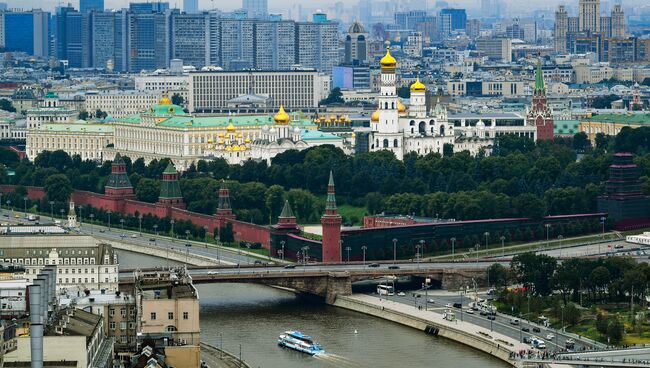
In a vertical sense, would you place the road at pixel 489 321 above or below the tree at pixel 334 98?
below

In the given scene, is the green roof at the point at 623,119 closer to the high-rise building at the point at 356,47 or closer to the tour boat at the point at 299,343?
the tour boat at the point at 299,343

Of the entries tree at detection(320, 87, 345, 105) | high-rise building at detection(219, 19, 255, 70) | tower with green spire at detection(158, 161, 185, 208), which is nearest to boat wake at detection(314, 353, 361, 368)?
tower with green spire at detection(158, 161, 185, 208)

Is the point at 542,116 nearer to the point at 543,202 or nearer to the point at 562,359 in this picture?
the point at 543,202

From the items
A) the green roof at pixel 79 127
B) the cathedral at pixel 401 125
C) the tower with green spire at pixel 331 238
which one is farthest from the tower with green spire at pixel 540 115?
the tower with green spire at pixel 331 238

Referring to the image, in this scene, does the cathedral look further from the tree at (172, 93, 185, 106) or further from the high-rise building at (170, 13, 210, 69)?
the high-rise building at (170, 13, 210, 69)

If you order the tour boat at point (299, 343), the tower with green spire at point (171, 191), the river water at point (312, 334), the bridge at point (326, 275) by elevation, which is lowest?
the river water at point (312, 334)

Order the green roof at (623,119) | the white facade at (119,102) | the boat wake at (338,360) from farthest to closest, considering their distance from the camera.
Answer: the white facade at (119,102), the green roof at (623,119), the boat wake at (338,360)

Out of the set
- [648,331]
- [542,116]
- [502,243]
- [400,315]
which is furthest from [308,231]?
[542,116]
